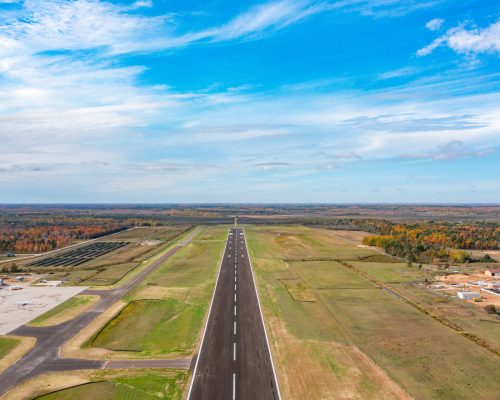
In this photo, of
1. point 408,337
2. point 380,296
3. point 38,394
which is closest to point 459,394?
point 408,337

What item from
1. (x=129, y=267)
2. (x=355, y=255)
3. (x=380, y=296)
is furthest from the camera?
(x=355, y=255)

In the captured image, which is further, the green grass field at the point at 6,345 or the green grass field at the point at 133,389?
the green grass field at the point at 6,345

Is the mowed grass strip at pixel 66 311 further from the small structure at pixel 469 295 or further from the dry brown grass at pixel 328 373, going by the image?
the small structure at pixel 469 295

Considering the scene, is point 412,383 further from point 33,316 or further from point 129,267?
point 129,267

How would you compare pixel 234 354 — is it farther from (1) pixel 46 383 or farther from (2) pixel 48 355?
(2) pixel 48 355

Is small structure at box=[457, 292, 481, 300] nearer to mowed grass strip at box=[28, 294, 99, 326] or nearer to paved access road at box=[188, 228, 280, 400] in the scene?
paved access road at box=[188, 228, 280, 400]

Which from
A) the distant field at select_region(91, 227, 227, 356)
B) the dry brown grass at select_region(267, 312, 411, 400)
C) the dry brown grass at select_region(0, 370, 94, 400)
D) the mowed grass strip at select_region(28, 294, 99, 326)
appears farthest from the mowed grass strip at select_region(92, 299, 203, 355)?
the dry brown grass at select_region(267, 312, 411, 400)

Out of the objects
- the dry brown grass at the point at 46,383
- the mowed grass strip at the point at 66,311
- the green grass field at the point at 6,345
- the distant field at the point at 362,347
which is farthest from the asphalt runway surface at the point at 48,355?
the distant field at the point at 362,347
